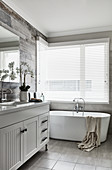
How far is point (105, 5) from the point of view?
118 inches

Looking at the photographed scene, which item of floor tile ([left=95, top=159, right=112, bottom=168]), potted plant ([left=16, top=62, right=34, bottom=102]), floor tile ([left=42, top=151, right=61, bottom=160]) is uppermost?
potted plant ([left=16, top=62, right=34, bottom=102])

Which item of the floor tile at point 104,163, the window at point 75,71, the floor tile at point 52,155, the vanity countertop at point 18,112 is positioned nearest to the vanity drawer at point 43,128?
the vanity countertop at point 18,112

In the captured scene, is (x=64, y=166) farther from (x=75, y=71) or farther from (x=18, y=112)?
(x=75, y=71)

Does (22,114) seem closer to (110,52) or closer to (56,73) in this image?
(56,73)

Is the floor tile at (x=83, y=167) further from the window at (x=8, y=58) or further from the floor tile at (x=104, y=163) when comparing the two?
the window at (x=8, y=58)

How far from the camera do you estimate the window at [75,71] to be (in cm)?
412

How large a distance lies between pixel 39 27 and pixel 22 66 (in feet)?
4.01

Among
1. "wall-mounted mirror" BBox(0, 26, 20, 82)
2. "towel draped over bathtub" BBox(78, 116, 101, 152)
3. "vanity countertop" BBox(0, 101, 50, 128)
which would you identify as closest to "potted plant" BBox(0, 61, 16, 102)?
"wall-mounted mirror" BBox(0, 26, 20, 82)

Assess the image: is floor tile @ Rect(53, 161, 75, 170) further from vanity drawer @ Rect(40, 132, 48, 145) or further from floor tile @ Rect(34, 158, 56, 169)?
vanity drawer @ Rect(40, 132, 48, 145)

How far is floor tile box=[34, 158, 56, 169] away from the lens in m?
2.39

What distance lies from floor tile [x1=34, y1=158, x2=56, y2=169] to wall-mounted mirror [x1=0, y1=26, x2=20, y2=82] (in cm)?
143

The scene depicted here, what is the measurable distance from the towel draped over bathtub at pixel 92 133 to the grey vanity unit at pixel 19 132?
0.97 metres

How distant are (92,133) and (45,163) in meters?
1.24

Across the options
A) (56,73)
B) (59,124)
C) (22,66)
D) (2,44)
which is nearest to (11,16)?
(2,44)
